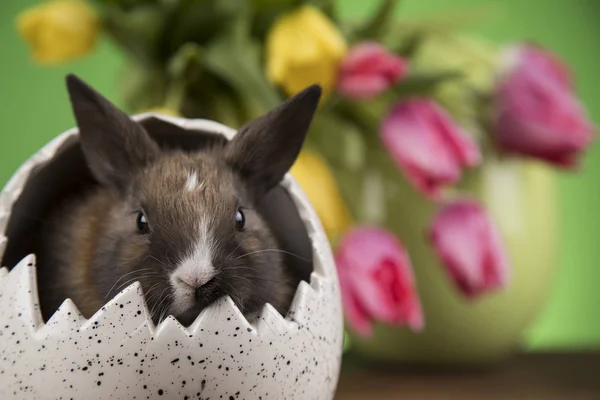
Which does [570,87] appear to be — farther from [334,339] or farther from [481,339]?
[334,339]

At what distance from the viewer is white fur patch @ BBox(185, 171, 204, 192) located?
551 mm

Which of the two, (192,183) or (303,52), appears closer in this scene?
(192,183)

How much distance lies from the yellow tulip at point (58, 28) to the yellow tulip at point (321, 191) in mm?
307

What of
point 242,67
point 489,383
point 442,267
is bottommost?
point 489,383

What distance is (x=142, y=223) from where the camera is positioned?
0.56 m

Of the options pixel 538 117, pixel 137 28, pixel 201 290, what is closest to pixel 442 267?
pixel 538 117

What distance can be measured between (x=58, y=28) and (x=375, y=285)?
48cm

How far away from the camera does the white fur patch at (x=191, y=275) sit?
490 millimetres

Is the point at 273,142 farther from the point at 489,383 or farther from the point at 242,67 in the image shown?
the point at 489,383

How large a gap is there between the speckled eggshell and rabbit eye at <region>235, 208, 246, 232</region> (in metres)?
0.08

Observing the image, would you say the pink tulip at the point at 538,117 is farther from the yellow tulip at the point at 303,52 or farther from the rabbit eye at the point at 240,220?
the rabbit eye at the point at 240,220

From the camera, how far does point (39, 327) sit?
1.64ft

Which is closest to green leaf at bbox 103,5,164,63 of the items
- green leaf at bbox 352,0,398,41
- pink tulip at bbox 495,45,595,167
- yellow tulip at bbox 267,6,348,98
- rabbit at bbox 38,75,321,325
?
yellow tulip at bbox 267,6,348,98

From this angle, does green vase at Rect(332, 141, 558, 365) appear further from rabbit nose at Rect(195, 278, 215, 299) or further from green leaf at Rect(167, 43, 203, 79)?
rabbit nose at Rect(195, 278, 215, 299)
